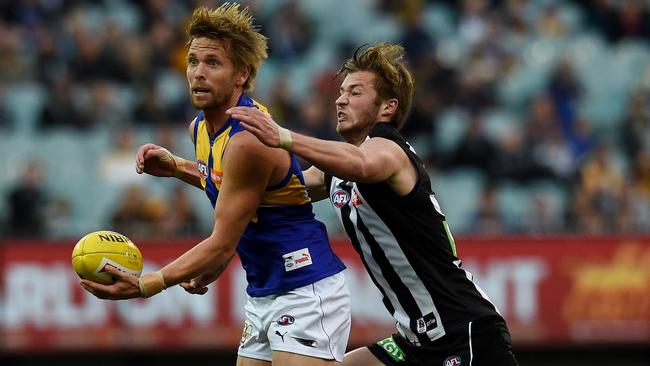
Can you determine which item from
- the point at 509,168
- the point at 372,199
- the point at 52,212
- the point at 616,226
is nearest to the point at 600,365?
the point at 616,226

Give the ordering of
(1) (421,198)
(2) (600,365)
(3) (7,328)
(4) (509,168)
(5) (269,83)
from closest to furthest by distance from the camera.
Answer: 1. (1) (421,198)
2. (3) (7,328)
3. (2) (600,365)
4. (4) (509,168)
5. (5) (269,83)

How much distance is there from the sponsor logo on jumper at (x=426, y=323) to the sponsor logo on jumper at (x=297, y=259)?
27.9 inches

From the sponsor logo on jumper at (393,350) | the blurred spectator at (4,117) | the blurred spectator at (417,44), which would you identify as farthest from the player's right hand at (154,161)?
the blurred spectator at (417,44)

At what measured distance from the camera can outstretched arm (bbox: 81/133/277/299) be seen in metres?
6.09

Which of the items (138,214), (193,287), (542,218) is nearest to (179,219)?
(138,214)

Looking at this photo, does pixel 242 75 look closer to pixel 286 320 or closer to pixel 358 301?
pixel 286 320

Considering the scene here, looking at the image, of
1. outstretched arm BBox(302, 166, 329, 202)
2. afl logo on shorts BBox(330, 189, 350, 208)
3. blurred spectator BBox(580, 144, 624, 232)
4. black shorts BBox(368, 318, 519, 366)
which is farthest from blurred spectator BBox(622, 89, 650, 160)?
afl logo on shorts BBox(330, 189, 350, 208)

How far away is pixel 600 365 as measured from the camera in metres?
12.6

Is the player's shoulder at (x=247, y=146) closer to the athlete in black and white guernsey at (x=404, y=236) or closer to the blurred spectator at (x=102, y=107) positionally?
the athlete in black and white guernsey at (x=404, y=236)

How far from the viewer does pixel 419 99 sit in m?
14.8

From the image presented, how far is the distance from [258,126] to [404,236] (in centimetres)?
117

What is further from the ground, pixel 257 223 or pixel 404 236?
pixel 257 223

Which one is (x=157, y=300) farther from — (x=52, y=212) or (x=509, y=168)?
(x=509, y=168)

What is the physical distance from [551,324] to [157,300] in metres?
4.19
